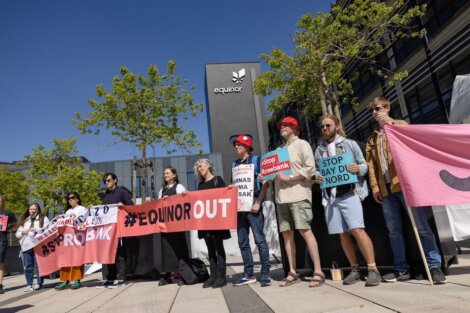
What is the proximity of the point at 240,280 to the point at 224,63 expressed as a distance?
5469cm

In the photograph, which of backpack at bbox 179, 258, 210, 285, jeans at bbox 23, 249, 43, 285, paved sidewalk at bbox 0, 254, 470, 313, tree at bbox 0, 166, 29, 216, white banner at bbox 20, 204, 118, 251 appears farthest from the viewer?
tree at bbox 0, 166, 29, 216

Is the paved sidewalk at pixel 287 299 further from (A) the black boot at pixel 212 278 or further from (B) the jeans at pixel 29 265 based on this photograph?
(B) the jeans at pixel 29 265

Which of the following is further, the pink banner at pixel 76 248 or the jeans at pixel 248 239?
the pink banner at pixel 76 248

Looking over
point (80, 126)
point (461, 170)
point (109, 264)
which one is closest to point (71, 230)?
point (109, 264)

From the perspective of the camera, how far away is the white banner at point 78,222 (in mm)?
6258

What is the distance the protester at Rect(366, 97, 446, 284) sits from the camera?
11.9 feet

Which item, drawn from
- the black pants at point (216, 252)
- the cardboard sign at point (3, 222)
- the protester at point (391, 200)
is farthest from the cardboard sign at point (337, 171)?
the cardboard sign at point (3, 222)

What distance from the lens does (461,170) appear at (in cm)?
379

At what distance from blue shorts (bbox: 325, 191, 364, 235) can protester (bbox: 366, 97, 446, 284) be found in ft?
0.97

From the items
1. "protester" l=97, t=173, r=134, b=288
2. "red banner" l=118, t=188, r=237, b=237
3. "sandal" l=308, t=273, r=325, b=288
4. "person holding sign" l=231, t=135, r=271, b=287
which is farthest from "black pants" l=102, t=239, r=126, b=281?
"sandal" l=308, t=273, r=325, b=288

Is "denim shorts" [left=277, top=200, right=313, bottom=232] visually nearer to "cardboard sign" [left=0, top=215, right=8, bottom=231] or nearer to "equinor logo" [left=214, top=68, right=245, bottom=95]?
"cardboard sign" [left=0, top=215, right=8, bottom=231]

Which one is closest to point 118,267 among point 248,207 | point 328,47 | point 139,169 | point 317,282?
point 248,207

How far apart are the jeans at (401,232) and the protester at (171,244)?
3061 mm

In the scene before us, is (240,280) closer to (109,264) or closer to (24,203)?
(109,264)
